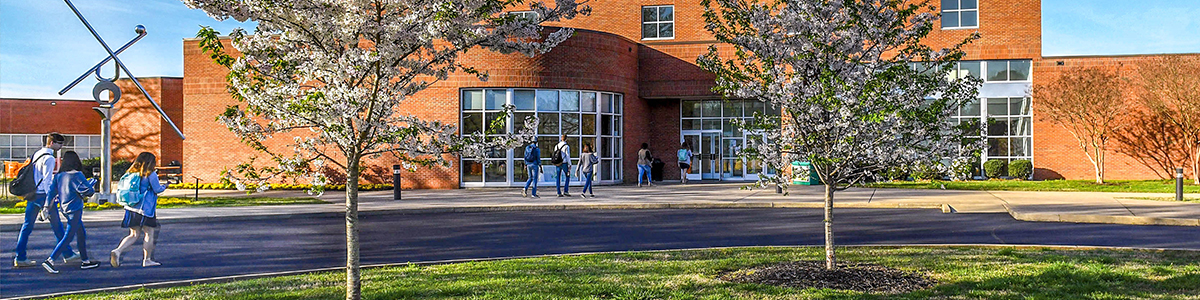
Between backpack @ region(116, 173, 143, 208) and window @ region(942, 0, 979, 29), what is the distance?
1061 inches

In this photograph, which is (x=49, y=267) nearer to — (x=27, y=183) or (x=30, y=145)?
(x=27, y=183)

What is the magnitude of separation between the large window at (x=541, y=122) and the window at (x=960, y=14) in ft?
40.8

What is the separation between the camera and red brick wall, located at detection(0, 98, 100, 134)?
137ft

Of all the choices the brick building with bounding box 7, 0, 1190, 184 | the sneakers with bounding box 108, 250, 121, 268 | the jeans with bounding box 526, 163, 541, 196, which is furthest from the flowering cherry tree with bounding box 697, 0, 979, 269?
the brick building with bounding box 7, 0, 1190, 184

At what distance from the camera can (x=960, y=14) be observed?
29375mm

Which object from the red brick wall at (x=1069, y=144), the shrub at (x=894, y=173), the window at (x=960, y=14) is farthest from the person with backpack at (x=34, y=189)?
the window at (x=960, y=14)

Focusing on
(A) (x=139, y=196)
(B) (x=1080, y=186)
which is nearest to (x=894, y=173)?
(A) (x=139, y=196)

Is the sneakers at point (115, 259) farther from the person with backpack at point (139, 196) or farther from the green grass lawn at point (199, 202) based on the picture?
the green grass lawn at point (199, 202)

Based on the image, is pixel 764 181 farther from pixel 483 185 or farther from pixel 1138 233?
pixel 483 185

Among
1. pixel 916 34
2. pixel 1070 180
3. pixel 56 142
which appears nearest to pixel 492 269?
pixel 916 34

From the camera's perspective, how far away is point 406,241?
11.4 m

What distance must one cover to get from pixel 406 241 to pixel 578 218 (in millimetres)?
4188

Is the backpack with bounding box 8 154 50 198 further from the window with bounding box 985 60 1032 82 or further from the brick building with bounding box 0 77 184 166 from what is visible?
the window with bounding box 985 60 1032 82

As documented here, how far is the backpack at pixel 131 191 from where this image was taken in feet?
28.5
